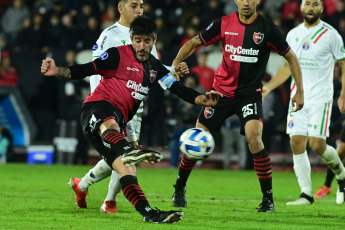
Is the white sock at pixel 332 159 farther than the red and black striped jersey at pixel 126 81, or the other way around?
the white sock at pixel 332 159

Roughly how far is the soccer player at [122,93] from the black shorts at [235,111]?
4.24ft

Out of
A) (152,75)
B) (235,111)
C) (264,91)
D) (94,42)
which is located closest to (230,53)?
(235,111)

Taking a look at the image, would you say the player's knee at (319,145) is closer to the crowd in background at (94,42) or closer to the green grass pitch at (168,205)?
the green grass pitch at (168,205)

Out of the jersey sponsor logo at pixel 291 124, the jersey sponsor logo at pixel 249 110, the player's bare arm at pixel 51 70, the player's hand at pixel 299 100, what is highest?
the player's bare arm at pixel 51 70

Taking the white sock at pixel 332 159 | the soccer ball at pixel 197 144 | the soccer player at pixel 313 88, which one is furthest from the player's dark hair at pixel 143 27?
the white sock at pixel 332 159

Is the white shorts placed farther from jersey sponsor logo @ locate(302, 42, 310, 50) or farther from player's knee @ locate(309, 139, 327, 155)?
jersey sponsor logo @ locate(302, 42, 310, 50)

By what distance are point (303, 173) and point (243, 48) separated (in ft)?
6.97

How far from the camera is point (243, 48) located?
8273 mm

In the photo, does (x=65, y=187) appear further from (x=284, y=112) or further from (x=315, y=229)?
(x=284, y=112)

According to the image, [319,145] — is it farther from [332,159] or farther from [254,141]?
[254,141]

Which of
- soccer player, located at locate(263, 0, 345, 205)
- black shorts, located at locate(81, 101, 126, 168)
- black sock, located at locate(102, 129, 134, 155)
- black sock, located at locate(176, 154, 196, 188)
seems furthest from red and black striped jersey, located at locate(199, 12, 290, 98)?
black sock, located at locate(102, 129, 134, 155)

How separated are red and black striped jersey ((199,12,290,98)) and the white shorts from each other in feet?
3.91

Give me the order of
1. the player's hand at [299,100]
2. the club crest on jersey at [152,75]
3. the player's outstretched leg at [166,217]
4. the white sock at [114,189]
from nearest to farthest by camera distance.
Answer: the player's outstretched leg at [166,217] < the club crest on jersey at [152,75] < the white sock at [114,189] < the player's hand at [299,100]

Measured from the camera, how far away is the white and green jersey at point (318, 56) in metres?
9.54
